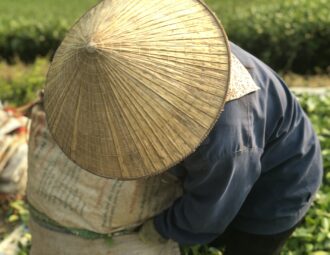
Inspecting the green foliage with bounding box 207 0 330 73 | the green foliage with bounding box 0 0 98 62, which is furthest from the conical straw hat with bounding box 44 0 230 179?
the green foliage with bounding box 0 0 98 62

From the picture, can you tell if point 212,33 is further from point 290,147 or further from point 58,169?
point 58,169

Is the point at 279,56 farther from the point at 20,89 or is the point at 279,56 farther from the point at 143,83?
the point at 143,83

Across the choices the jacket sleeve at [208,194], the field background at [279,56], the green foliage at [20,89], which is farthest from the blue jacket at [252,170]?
the green foliage at [20,89]

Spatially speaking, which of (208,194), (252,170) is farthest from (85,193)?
(252,170)

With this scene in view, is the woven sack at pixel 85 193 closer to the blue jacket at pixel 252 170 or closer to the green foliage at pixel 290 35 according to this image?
the blue jacket at pixel 252 170

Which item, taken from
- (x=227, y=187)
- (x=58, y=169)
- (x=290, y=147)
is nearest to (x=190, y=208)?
(x=227, y=187)

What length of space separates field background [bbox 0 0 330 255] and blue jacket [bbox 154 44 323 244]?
1.61ft

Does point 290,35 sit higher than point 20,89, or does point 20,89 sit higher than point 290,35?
point 20,89

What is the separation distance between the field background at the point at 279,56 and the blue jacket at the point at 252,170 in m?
0.49

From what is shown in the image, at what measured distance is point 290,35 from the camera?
19.4 ft

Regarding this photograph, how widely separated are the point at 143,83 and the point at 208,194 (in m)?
0.50

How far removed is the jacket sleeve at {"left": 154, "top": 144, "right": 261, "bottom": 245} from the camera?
1.75m

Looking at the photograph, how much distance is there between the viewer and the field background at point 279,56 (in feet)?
8.85

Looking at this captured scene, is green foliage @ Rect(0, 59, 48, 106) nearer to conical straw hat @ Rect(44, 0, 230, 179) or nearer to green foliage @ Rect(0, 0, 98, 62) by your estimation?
green foliage @ Rect(0, 0, 98, 62)
